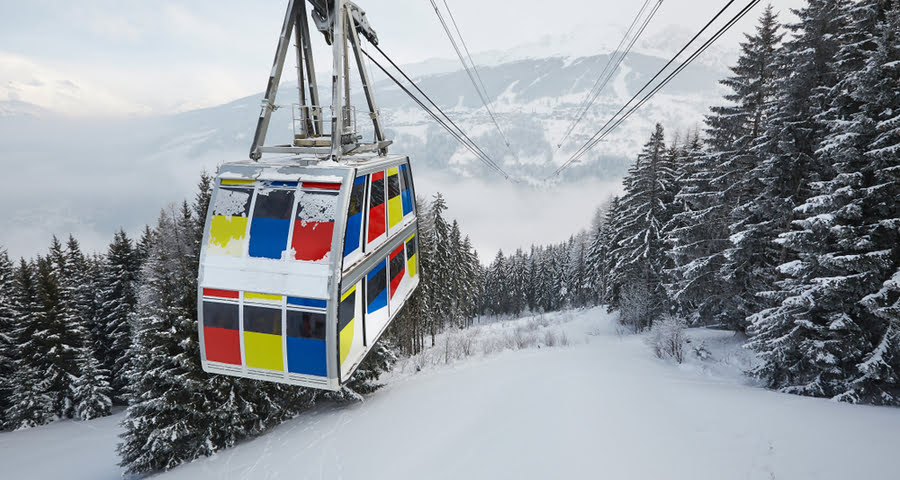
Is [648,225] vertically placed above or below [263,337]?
above

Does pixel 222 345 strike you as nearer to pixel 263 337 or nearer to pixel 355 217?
pixel 263 337

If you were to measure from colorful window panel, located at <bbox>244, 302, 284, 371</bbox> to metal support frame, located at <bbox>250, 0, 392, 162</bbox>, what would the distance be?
8.16ft

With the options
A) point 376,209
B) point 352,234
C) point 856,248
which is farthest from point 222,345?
point 856,248

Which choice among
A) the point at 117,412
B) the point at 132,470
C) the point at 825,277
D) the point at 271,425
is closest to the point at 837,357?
the point at 825,277

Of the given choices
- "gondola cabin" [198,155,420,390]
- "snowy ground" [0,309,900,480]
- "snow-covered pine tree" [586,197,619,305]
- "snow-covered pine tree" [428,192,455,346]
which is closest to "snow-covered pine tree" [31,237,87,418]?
"snowy ground" [0,309,900,480]

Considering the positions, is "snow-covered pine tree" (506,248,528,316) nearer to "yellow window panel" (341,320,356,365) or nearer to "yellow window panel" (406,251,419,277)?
"yellow window panel" (406,251,419,277)

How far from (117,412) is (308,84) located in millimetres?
31589

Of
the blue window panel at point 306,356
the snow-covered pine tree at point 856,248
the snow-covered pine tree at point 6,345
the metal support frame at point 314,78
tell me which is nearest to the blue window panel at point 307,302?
the blue window panel at point 306,356

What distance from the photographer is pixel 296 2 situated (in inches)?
265

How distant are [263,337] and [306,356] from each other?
2.33ft

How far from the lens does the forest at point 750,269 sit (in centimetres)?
969

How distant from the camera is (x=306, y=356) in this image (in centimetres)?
516

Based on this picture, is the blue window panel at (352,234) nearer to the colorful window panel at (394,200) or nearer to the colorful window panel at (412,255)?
the colorful window panel at (394,200)

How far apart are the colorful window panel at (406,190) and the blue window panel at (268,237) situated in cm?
329
